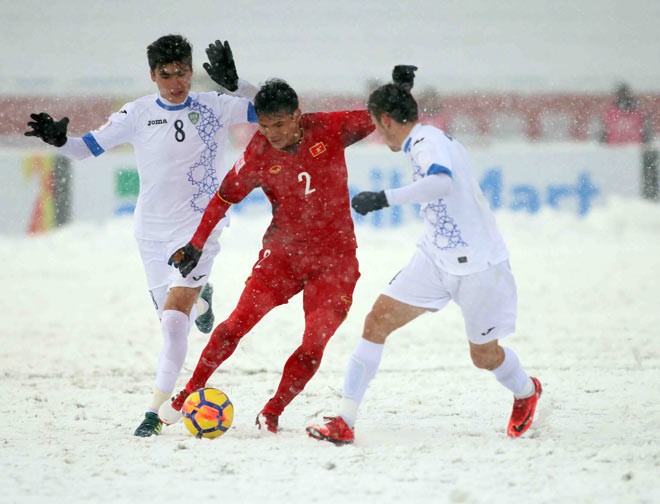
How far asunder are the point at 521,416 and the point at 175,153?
2283 millimetres

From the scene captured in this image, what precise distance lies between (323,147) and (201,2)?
1652 centimetres

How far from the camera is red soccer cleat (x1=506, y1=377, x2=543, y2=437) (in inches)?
183

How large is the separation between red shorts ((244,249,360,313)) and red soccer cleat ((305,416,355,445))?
2.02 feet

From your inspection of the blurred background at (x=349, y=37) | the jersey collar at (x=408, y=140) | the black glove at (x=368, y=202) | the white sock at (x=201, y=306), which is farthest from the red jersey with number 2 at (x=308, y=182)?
the blurred background at (x=349, y=37)

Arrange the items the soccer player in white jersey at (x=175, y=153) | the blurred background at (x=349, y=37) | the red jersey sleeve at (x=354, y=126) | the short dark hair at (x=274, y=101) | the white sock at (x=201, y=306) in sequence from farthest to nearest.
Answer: the blurred background at (x=349, y=37)
the white sock at (x=201, y=306)
the soccer player in white jersey at (x=175, y=153)
the red jersey sleeve at (x=354, y=126)
the short dark hair at (x=274, y=101)

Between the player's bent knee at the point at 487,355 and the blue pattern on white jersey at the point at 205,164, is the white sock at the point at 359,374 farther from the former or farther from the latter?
the blue pattern on white jersey at the point at 205,164

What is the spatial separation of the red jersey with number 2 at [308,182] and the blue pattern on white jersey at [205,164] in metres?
0.47

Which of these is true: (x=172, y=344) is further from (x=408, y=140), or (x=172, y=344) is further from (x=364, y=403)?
(x=408, y=140)

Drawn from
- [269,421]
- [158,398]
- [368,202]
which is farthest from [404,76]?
[158,398]

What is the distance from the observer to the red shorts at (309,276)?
4.86 meters

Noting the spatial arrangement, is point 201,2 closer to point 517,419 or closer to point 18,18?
point 18,18

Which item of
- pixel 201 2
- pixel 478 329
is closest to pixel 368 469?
pixel 478 329

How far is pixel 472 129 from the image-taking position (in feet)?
46.7

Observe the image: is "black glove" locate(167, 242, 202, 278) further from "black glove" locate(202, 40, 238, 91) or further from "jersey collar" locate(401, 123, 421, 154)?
"jersey collar" locate(401, 123, 421, 154)
